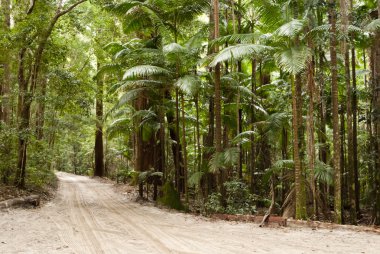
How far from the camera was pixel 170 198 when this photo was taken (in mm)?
13070

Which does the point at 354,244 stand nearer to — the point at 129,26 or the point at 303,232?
the point at 303,232

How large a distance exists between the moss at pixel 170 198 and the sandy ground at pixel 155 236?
1860mm

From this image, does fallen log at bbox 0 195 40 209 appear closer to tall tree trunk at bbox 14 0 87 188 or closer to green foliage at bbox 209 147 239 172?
tall tree trunk at bbox 14 0 87 188

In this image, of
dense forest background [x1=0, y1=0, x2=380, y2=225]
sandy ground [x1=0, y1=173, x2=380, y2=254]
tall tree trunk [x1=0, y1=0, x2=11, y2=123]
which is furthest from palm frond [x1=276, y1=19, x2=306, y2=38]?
tall tree trunk [x1=0, y1=0, x2=11, y2=123]

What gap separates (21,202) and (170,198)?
194 inches

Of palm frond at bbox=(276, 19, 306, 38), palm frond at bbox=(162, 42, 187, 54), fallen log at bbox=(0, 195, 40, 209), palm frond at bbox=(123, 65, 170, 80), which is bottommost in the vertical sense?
fallen log at bbox=(0, 195, 40, 209)

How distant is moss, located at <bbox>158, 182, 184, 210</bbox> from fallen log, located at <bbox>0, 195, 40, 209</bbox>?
442 centimetres

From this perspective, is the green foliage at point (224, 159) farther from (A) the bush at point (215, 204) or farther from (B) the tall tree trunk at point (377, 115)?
(B) the tall tree trunk at point (377, 115)

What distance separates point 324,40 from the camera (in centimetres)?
1013

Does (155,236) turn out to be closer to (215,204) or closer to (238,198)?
(215,204)

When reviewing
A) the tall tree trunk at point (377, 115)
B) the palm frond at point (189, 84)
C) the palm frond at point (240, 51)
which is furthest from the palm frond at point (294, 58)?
the tall tree trunk at point (377, 115)

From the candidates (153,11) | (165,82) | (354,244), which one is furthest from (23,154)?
(354,244)

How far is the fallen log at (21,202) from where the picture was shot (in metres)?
11.4

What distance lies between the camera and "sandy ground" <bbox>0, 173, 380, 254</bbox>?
261 inches
